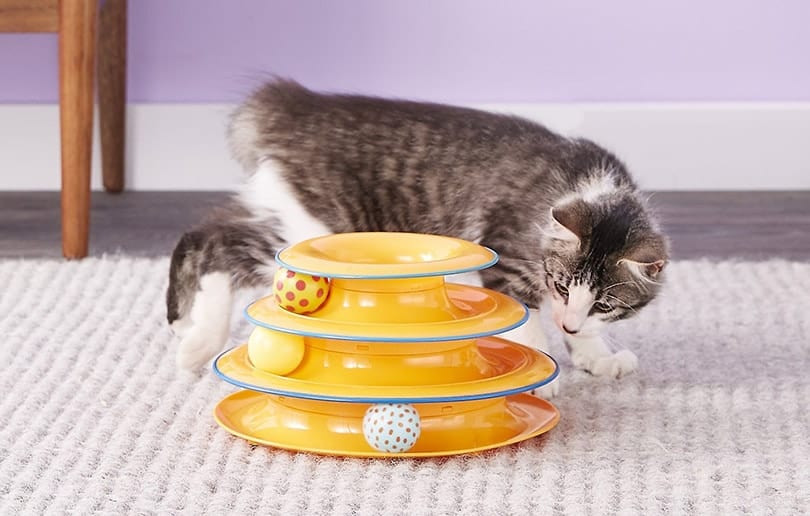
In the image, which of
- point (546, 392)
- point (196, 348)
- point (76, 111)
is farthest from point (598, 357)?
point (76, 111)

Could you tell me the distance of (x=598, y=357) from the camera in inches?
70.1

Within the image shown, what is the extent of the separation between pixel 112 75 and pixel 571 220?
1.68 m

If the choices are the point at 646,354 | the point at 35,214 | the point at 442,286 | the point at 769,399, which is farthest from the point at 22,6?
the point at 769,399

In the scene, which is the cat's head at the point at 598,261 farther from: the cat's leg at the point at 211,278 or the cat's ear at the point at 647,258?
the cat's leg at the point at 211,278

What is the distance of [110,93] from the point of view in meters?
2.93

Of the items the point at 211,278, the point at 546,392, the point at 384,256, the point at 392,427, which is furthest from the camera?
the point at 211,278

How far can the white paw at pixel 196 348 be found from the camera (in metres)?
1.71

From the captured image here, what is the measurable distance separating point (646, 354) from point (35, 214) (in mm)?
1598

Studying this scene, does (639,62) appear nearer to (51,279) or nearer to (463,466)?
(51,279)

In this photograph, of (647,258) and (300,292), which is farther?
(647,258)

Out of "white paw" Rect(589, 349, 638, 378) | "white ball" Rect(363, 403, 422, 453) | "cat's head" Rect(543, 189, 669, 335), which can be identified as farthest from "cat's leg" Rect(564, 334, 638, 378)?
"white ball" Rect(363, 403, 422, 453)

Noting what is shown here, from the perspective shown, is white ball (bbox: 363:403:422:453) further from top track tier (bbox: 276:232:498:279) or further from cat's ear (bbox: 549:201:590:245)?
cat's ear (bbox: 549:201:590:245)

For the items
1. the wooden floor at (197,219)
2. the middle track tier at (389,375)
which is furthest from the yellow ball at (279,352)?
the wooden floor at (197,219)

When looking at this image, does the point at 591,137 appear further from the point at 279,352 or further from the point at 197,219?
the point at 279,352
